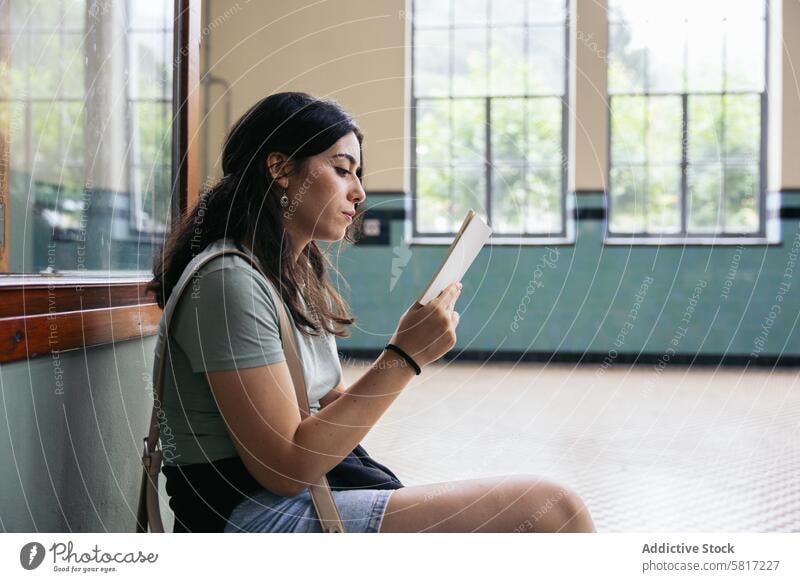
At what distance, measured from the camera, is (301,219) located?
73 centimetres

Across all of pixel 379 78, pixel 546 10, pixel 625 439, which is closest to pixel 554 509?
pixel 625 439

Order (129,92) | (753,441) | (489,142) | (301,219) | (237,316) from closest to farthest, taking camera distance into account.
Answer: (237,316) < (301,219) < (129,92) < (753,441) < (489,142)

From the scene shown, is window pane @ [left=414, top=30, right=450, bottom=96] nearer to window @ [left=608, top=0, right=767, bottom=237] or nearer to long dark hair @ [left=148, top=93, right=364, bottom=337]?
window @ [left=608, top=0, right=767, bottom=237]

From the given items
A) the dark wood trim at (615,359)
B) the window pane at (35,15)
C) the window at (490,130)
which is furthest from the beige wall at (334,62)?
the window pane at (35,15)

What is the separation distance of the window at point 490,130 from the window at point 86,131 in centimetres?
290

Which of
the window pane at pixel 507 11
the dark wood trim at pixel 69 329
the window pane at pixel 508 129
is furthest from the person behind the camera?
the window pane at pixel 508 129

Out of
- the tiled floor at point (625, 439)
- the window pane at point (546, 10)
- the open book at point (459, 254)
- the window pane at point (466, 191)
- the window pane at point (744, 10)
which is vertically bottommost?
the tiled floor at point (625, 439)

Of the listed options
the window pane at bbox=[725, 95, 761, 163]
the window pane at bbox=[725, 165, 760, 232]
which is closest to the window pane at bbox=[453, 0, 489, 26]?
the window pane at bbox=[725, 95, 761, 163]

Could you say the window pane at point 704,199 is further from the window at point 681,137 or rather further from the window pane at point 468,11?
the window pane at point 468,11

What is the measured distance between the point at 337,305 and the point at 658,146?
11.3ft

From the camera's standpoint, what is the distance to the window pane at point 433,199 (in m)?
4.02

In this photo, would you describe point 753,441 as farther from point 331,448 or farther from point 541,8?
point 541,8

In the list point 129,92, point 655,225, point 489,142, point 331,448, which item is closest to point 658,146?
point 655,225

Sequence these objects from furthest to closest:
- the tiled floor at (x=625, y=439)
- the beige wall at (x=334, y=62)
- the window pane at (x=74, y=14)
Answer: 1. the beige wall at (x=334, y=62)
2. the tiled floor at (x=625, y=439)
3. the window pane at (x=74, y=14)
